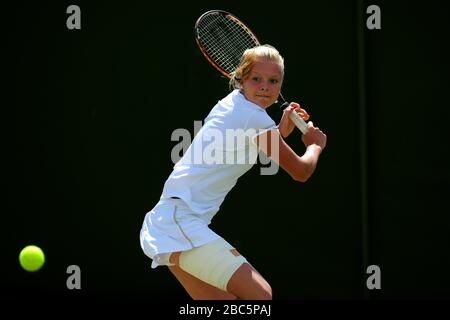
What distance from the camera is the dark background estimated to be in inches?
207

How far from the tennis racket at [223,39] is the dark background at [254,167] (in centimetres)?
90

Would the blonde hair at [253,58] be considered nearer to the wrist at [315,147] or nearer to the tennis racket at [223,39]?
the wrist at [315,147]

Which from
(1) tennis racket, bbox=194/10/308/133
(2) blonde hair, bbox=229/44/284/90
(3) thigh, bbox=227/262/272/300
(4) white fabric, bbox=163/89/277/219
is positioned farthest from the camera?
(1) tennis racket, bbox=194/10/308/133

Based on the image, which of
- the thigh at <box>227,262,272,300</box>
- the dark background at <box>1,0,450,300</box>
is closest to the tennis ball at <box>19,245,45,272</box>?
the dark background at <box>1,0,450,300</box>

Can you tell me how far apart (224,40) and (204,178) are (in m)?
1.03

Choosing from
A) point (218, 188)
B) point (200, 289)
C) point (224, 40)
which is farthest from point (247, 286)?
point (224, 40)

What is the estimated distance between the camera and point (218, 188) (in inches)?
143

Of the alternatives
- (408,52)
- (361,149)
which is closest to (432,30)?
(408,52)

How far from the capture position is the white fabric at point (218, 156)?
3.56 m

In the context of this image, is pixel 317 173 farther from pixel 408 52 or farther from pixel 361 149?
pixel 408 52

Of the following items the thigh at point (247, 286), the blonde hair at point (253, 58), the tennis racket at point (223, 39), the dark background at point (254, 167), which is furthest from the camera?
the dark background at point (254, 167)

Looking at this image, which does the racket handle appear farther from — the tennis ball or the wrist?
the tennis ball

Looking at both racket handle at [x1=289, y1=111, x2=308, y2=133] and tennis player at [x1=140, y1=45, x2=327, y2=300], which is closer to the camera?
tennis player at [x1=140, y1=45, x2=327, y2=300]

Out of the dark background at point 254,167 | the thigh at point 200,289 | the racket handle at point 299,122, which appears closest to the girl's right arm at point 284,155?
the racket handle at point 299,122
